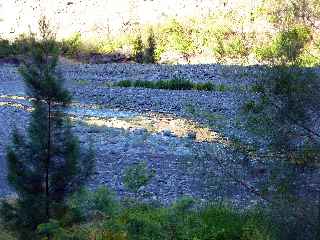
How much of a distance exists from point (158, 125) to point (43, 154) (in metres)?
10.0

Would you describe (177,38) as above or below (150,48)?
above

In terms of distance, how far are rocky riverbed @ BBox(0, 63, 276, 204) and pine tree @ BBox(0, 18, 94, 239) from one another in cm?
33

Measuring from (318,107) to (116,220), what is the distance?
180cm


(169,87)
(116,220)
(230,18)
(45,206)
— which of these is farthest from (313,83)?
(230,18)

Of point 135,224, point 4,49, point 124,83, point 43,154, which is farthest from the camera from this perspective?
point 4,49

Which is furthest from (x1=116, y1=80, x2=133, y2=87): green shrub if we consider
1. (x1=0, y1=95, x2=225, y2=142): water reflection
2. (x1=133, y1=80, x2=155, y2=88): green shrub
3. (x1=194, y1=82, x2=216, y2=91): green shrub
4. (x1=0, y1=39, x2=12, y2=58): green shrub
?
(x1=0, y1=39, x2=12, y2=58): green shrub

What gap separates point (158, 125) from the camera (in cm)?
1591

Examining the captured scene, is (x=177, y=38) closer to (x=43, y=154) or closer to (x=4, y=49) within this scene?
(x=4, y=49)

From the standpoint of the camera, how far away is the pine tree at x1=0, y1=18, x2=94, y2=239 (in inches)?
230

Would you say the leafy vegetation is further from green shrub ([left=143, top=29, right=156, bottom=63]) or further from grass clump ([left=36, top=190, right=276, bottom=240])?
green shrub ([left=143, top=29, right=156, bottom=63])

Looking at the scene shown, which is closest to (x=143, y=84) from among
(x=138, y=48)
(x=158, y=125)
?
(x=158, y=125)

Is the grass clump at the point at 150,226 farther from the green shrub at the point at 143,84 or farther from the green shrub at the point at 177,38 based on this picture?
the green shrub at the point at 177,38

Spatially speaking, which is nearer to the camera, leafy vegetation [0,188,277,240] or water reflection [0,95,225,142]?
leafy vegetation [0,188,277,240]

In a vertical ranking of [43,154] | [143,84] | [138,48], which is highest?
[43,154]
